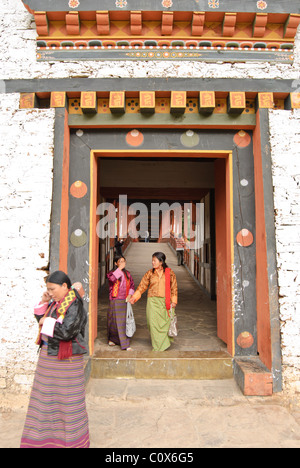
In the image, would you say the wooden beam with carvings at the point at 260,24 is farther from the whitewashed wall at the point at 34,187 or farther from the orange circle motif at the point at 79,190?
the orange circle motif at the point at 79,190

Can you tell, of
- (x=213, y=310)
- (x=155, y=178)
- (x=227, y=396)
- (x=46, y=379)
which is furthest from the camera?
(x=155, y=178)

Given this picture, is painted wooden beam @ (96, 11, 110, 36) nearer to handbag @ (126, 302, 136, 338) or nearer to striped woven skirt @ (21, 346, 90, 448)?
handbag @ (126, 302, 136, 338)

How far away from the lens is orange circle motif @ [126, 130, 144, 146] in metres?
3.98

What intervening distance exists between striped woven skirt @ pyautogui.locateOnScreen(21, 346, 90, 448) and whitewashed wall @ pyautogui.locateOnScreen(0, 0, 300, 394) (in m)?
1.36

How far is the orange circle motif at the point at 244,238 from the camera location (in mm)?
3883

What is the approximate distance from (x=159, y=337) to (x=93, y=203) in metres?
1.95

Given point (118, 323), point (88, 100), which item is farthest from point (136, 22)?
point (118, 323)

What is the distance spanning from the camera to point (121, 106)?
12.3 feet

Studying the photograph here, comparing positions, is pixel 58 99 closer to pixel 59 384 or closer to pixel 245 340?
pixel 59 384

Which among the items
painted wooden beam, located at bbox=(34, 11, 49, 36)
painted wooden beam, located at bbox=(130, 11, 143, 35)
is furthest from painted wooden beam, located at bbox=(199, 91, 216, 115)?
painted wooden beam, located at bbox=(34, 11, 49, 36)

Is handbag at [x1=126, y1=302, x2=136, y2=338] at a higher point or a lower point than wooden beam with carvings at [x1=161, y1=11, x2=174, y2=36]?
lower
